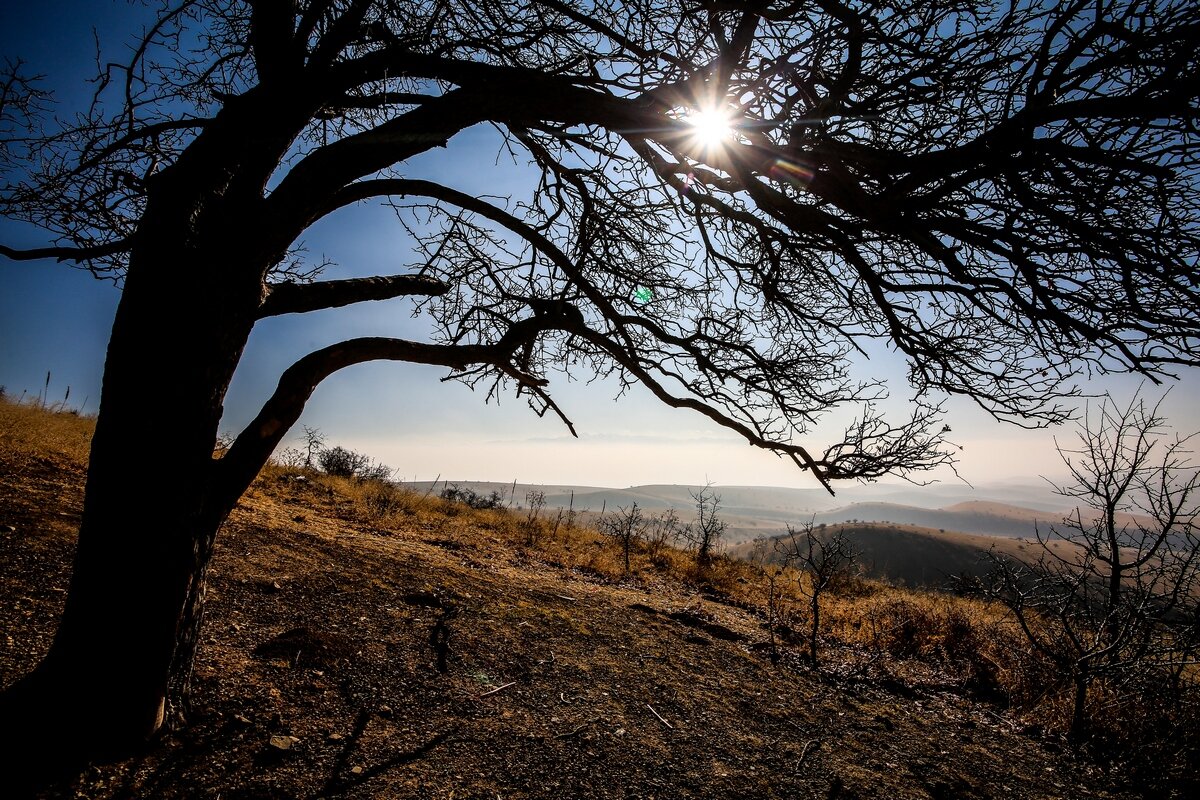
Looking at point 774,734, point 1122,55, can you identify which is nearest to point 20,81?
point 1122,55

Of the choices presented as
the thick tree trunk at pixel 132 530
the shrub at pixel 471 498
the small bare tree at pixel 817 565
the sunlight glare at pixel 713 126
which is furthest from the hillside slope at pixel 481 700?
the shrub at pixel 471 498

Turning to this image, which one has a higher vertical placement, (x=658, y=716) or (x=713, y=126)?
(x=713, y=126)

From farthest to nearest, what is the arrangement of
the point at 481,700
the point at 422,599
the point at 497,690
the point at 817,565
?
1. the point at 817,565
2. the point at 422,599
3. the point at 497,690
4. the point at 481,700

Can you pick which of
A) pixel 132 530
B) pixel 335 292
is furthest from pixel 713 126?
pixel 132 530

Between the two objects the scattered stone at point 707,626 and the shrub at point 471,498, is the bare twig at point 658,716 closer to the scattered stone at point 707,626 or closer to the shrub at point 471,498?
the scattered stone at point 707,626

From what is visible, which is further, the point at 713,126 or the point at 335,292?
the point at 335,292

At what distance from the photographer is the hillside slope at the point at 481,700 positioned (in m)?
2.46

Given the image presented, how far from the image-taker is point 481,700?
10.8 ft

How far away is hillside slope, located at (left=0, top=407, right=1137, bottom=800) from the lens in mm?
2455

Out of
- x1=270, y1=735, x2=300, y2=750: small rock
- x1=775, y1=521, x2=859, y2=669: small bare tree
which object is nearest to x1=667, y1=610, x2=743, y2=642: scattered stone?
x1=775, y1=521, x2=859, y2=669: small bare tree

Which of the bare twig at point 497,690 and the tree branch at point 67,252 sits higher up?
the tree branch at point 67,252

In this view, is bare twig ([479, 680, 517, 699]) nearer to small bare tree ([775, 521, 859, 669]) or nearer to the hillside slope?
the hillside slope

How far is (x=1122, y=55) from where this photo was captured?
1621 mm

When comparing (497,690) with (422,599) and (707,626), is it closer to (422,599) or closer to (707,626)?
(422,599)
